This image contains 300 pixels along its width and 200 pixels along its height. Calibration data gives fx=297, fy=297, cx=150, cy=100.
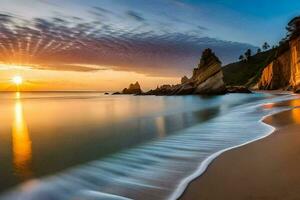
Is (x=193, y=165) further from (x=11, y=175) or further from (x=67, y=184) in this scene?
(x=11, y=175)

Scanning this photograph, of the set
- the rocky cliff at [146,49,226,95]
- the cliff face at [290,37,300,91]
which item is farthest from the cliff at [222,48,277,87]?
the cliff face at [290,37,300,91]

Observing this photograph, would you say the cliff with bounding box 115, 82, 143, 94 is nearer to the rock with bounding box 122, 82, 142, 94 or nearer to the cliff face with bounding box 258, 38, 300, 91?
the rock with bounding box 122, 82, 142, 94

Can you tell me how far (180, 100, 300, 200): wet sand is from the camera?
5.06 metres

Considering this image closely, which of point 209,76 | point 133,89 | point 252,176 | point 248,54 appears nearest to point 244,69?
point 248,54

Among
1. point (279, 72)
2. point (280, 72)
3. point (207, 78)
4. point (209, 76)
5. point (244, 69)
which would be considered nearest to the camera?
point (209, 76)

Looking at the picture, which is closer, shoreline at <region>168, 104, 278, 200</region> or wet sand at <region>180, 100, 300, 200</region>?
wet sand at <region>180, 100, 300, 200</region>

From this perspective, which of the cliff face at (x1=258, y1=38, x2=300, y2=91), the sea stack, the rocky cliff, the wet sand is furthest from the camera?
the cliff face at (x1=258, y1=38, x2=300, y2=91)

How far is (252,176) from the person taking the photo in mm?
6016

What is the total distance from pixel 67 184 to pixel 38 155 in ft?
14.8

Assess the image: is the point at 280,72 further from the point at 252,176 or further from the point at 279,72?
the point at 252,176

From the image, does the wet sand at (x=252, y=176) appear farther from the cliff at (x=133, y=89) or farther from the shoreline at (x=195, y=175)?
the cliff at (x=133, y=89)

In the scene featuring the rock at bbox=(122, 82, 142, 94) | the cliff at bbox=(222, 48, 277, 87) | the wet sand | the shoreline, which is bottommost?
the shoreline

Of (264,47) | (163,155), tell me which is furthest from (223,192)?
(264,47)

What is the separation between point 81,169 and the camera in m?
8.76
